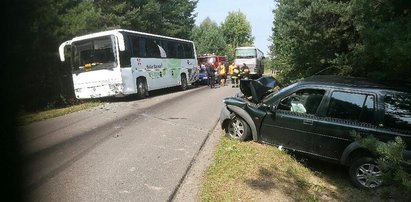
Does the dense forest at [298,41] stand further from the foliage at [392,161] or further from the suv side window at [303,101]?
the foliage at [392,161]

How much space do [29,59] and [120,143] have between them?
34.0ft

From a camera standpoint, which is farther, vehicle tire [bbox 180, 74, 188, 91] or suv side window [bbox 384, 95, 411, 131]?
vehicle tire [bbox 180, 74, 188, 91]

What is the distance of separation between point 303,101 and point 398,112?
1.75 meters

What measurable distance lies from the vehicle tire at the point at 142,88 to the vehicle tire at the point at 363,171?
12.5m

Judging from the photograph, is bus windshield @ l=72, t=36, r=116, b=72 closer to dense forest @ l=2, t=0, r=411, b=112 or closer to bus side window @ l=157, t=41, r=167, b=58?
dense forest @ l=2, t=0, r=411, b=112

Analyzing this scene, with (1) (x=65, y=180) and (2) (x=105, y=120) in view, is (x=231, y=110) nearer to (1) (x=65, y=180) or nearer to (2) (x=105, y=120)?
(1) (x=65, y=180)

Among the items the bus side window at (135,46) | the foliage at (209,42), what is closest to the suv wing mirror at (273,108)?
the bus side window at (135,46)

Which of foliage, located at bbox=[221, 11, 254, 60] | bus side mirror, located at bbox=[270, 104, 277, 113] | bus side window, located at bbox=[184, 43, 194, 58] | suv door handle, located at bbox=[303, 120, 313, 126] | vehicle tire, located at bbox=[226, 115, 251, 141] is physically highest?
foliage, located at bbox=[221, 11, 254, 60]

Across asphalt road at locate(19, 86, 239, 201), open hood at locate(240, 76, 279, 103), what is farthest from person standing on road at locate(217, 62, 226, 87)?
open hood at locate(240, 76, 279, 103)

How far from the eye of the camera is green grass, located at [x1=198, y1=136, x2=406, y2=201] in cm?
596

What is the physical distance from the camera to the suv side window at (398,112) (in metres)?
6.07

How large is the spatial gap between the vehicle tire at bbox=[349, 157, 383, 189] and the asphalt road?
2.93 metres

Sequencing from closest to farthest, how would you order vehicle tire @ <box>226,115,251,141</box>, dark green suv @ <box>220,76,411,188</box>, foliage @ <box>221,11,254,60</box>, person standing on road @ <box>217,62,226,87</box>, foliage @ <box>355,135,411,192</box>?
foliage @ <box>355,135,411,192</box> < dark green suv @ <box>220,76,411,188</box> < vehicle tire @ <box>226,115,251,141</box> < person standing on road @ <box>217,62,226,87</box> < foliage @ <box>221,11,254,60</box>

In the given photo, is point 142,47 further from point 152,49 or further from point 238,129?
point 238,129
